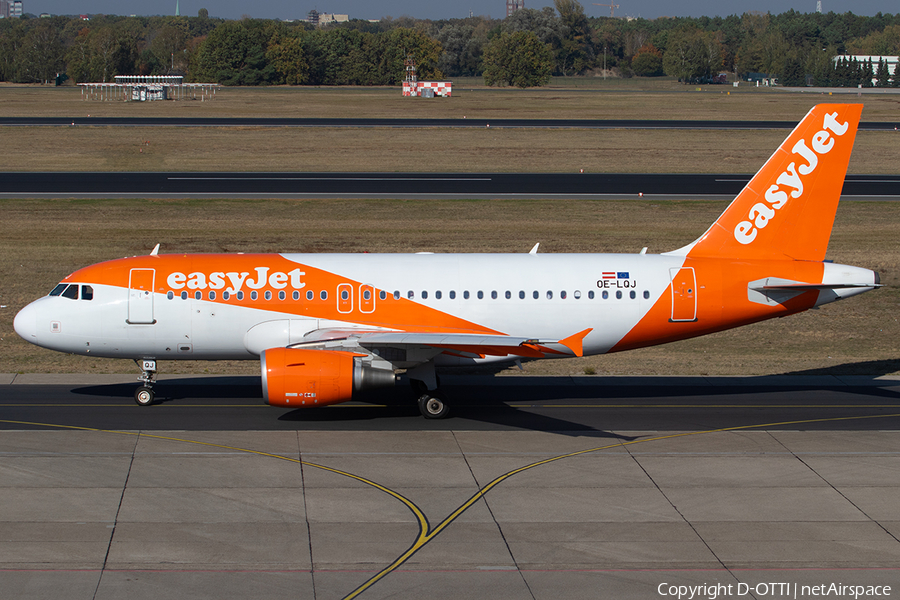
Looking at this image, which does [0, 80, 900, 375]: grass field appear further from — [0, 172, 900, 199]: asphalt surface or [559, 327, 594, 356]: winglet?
[559, 327, 594, 356]: winglet

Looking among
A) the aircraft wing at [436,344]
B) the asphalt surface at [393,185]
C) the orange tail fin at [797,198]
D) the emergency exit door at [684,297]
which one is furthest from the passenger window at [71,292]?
the asphalt surface at [393,185]

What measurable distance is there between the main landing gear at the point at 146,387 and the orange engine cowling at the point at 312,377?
4.73 meters

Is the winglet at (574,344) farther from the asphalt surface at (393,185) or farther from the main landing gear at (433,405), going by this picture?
the asphalt surface at (393,185)

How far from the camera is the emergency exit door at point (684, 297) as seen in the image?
84.5 feet

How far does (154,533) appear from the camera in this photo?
58.4 feet

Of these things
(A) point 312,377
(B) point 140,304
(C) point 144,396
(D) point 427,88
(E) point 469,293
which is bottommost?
(C) point 144,396

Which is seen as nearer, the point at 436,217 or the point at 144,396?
the point at 144,396

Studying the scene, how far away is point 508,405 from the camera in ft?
88.8

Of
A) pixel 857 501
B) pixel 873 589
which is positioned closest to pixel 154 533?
pixel 873 589

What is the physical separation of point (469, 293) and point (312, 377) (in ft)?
17.4

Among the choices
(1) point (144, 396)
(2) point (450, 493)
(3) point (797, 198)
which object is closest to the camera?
(2) point (450, 493)

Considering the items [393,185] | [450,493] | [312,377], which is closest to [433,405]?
[312,377]

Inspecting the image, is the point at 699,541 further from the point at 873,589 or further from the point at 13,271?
the point at 13,271

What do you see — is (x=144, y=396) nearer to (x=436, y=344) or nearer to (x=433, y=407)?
(x=433, y=407)
